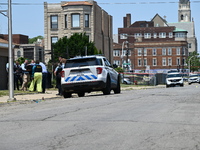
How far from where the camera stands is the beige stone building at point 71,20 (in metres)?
72.6

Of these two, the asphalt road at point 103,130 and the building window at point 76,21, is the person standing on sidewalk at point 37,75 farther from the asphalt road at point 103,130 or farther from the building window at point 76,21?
the building window at point 76,21

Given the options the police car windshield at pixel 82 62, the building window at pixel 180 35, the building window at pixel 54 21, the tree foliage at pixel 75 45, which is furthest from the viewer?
the building window at pixel 180 35

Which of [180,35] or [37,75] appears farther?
[180,35]

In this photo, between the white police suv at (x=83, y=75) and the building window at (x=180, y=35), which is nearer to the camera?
the white police suv at (x=83, y=75)

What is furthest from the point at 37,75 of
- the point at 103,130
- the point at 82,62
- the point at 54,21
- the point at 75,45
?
the point at 54,21

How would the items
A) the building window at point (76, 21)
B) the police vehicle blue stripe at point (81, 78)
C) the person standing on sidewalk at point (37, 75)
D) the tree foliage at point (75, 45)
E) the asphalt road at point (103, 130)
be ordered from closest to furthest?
the asphalt road at point (103, 130)
the police vehicle blue stripe at point (81, 78)
the person standing on sidewalk at point (37, 75)
the tree foliage at point (75, 45)
the building window at point (76, 21)

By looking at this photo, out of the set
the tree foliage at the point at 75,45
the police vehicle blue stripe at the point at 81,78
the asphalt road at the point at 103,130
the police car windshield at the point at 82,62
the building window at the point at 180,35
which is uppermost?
the building window at the point at 180,35

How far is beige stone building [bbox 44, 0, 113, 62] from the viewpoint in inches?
2859

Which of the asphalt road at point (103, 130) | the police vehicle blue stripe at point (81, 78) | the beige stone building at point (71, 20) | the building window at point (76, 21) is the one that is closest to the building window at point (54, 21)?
the beige stone building at point (71, 20)

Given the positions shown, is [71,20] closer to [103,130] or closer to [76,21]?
[76,21]

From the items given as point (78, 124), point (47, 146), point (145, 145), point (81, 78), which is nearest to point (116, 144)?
point (145, 145)

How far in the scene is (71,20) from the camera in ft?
239

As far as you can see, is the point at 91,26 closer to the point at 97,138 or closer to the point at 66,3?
the point at 66,3

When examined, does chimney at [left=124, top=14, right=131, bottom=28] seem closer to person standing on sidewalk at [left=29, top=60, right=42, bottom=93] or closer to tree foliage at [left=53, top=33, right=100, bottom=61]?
tree foliage at [left=53, top=33, right=100, bottom=61]
